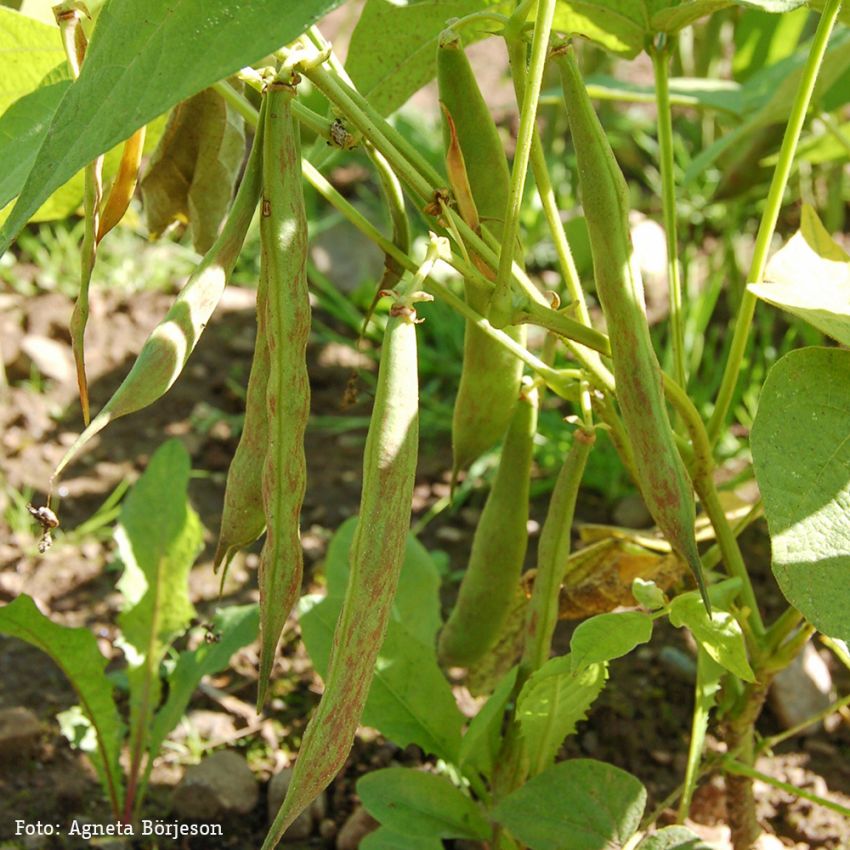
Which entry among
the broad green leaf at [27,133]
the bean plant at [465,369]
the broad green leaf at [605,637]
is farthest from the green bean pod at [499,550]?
the broad green leaf at [27,133]

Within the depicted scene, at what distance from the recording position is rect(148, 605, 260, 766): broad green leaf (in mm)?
1418

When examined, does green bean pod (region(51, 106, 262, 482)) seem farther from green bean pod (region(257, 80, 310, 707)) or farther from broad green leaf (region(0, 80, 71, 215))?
A: broad green leaf (region(0, 80, 71, 215))

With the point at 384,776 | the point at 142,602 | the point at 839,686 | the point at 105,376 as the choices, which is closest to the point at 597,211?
the point at 384,776

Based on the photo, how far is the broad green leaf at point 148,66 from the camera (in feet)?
2.25

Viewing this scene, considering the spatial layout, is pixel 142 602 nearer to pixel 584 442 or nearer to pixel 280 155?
pixel 584 442

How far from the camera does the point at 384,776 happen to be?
1263 mm

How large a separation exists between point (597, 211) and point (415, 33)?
1.16 ft

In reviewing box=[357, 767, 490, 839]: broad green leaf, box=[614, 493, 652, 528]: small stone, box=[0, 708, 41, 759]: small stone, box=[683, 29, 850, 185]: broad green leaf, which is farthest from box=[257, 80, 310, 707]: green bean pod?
box=[614, 493, 652, 528]: small stone

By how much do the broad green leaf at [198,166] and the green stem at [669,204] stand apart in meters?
0.42

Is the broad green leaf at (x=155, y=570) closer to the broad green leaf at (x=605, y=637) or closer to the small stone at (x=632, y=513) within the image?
the broad green leaf at (x=605, y=637)

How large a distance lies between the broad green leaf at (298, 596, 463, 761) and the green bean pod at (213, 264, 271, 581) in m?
0.42

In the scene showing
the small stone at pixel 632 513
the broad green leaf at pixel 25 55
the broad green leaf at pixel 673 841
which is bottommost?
the broad green leaf at pixel 673 841

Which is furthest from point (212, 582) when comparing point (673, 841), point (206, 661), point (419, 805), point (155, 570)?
point (673, 841)

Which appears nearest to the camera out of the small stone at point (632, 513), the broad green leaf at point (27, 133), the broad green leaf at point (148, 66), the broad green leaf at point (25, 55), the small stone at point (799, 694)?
the broad green leaf at point (148, 66)
